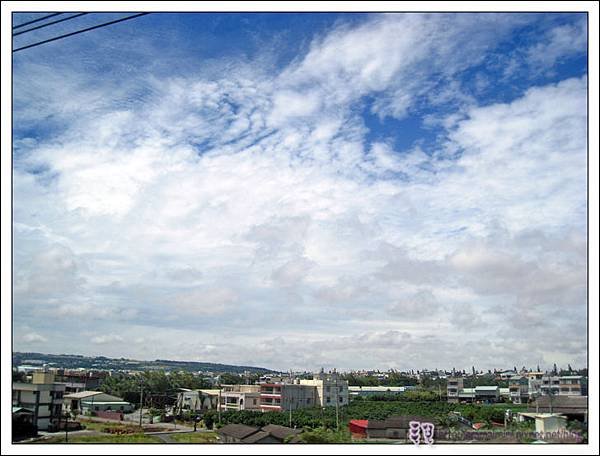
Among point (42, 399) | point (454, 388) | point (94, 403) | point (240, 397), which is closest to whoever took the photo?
point (42, 399)

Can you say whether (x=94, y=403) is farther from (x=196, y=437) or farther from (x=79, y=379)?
(x=196, y=437)

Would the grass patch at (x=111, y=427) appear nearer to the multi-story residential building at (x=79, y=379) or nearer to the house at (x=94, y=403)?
the house at (x=94, y=403)

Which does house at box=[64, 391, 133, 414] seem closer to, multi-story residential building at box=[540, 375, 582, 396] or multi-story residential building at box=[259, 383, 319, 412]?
multi-story residential building at box=[259, 383, 319, 412]

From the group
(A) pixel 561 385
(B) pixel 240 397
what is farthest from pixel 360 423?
(A) pixel 561 385

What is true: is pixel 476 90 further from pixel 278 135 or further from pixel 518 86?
pixel 278 135

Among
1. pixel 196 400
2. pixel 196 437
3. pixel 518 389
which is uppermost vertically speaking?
pixel 518 389

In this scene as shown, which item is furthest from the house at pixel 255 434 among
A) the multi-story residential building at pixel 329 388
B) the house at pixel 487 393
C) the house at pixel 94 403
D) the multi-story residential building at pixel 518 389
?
the multi-story residential building at pixel 518 389

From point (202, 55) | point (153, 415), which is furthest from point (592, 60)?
point (153, 415)
